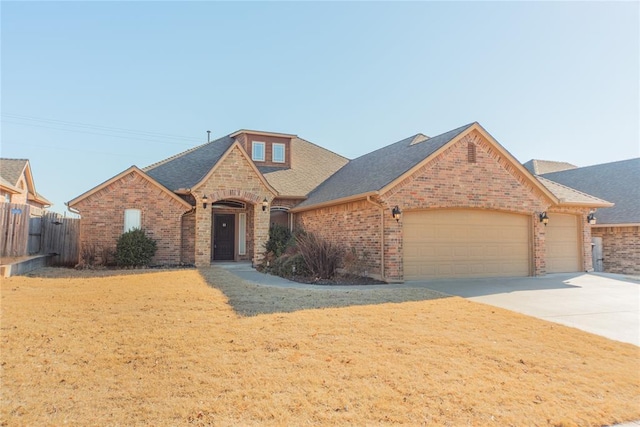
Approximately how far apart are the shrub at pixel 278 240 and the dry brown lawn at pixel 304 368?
9.03 meters

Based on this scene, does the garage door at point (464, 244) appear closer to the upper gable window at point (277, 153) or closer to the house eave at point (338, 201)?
the house eave at point (338, 201)

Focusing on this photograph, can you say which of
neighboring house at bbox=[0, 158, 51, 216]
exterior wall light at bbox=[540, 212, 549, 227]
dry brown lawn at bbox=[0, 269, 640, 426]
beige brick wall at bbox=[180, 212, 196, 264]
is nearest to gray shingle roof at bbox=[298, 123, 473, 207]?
exterior wall light at bbox=[540, 212, 549, 227]

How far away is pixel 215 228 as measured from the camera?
19.4 metres

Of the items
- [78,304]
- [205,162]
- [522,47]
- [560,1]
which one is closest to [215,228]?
[205,162]

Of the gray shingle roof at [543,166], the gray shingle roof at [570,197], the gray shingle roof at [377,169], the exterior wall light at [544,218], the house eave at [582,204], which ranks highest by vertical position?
the gray shingle roof at [543,166]

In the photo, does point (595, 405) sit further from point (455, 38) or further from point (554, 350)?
point (455, 38)

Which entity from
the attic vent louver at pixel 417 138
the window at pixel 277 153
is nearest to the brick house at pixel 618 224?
the attic vent louver at pixel 417 138

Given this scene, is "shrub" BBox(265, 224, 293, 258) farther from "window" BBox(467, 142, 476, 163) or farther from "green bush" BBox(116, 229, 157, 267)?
"window" BBox(467, 142, 476, 163)

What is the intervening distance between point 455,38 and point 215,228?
13.5 metres

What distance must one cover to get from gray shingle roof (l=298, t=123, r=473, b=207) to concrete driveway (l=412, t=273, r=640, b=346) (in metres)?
3.89

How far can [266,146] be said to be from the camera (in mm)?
21672

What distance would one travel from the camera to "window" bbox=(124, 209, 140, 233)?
16328 millimetres

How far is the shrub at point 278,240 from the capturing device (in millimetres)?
16766

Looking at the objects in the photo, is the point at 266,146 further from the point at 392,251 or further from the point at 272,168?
the point at 392,251
